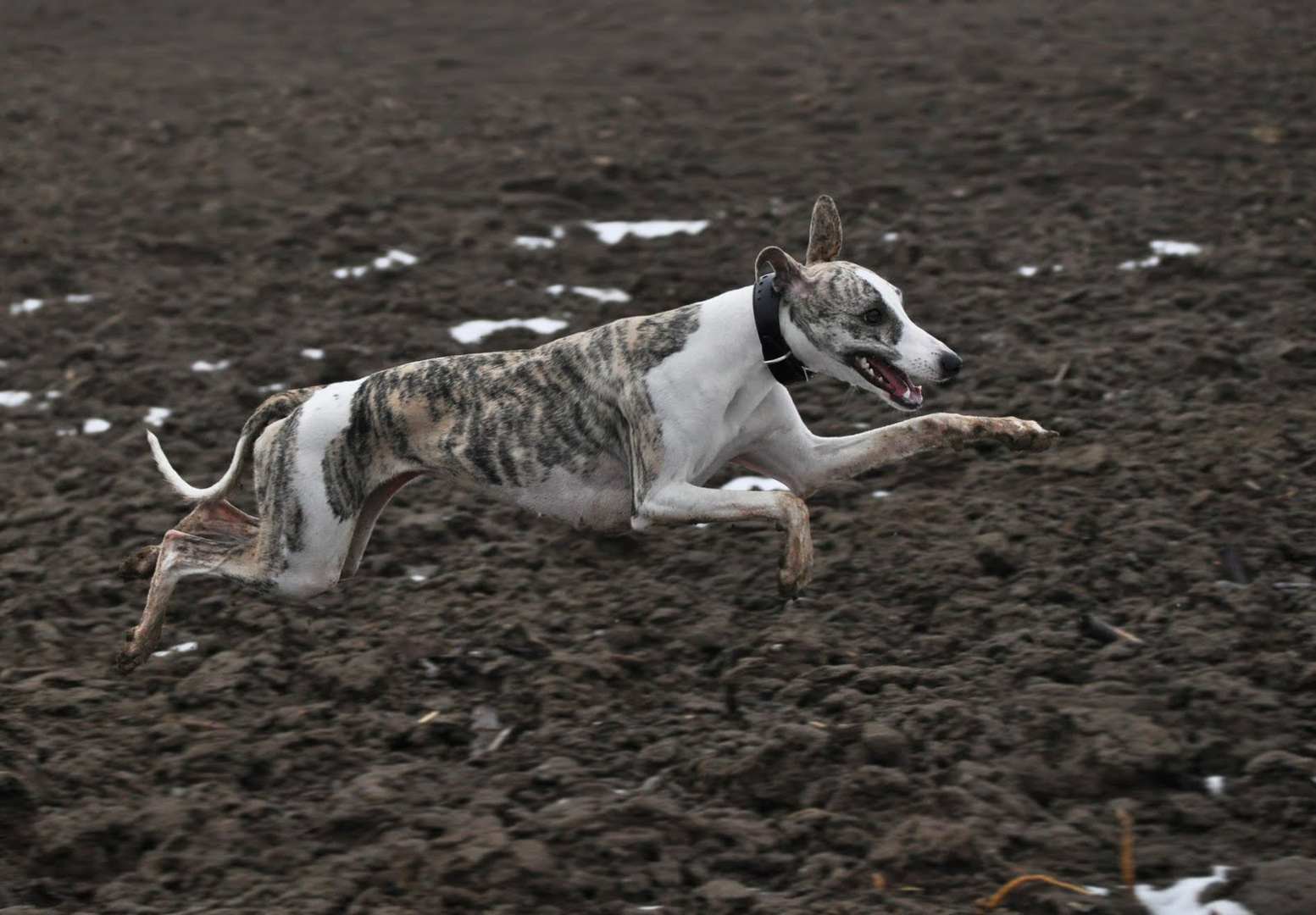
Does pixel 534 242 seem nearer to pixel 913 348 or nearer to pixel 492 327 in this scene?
pixel 492 327

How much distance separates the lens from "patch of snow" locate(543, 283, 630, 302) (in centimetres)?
855

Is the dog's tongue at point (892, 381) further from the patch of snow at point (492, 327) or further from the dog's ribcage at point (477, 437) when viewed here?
the patch of snow at point (492, 327)

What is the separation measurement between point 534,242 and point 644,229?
657 millimetres

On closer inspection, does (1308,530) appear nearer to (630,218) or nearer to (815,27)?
(630,218)

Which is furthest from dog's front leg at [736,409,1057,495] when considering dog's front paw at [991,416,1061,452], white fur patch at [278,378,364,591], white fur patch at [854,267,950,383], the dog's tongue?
white fur patch at [278,378,364,591]

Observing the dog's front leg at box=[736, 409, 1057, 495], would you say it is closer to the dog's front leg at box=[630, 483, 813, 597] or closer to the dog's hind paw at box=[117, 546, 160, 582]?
the dog's front leg at box=[630, 483, 813, 597]

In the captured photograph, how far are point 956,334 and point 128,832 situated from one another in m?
4.70

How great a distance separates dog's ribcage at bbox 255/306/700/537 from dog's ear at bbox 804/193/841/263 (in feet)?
1.72

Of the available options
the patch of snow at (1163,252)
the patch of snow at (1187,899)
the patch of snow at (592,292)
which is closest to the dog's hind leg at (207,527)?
the patch of snow at (1187,899)

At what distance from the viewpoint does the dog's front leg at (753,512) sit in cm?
467

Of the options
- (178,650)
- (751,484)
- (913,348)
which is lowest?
(178,650)

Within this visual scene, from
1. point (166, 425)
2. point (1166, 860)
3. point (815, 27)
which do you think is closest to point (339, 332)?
point (166, 425)

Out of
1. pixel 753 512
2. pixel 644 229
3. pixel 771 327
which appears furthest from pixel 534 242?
pixel 753 512

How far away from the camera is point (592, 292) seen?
8.67 m
